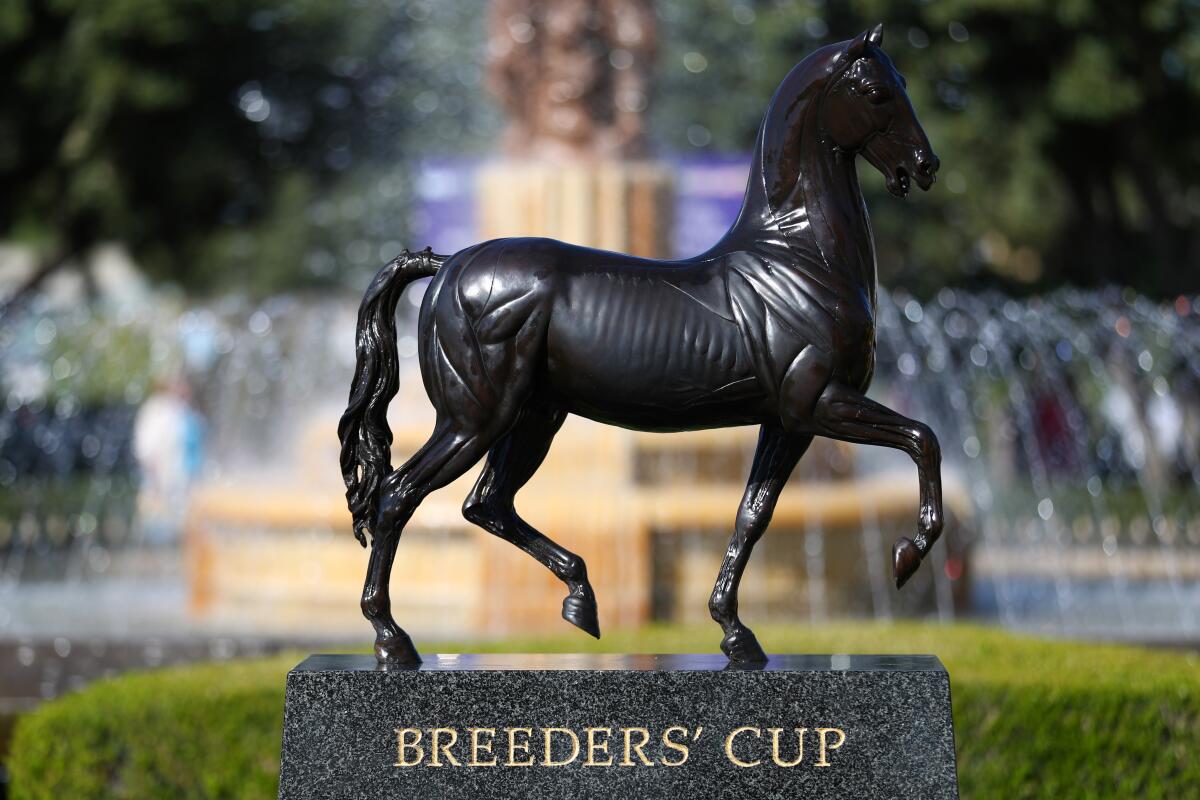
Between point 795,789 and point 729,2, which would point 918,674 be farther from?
point 729,2

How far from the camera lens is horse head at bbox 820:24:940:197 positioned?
13.6 feet

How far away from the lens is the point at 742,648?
13.8 feet

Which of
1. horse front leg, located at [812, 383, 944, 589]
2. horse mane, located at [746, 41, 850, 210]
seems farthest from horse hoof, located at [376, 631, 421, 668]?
horse mane, located at [746, 41, 850, 210]

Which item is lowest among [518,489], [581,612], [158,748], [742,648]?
[158,748]

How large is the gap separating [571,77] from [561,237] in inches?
56.4

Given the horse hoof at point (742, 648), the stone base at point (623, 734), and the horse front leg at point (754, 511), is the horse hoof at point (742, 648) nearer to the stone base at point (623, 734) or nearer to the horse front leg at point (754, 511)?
the horse front leg at point (754, 511)

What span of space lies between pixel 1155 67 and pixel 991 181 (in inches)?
102

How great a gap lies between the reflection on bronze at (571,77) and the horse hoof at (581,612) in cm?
775

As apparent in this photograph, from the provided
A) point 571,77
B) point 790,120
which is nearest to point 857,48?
point 790,120

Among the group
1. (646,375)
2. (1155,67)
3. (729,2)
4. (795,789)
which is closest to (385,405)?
(646,375)

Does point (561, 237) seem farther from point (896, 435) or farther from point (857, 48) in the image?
point (896, 435)

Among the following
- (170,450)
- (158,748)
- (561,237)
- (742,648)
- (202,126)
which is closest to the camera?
(742,648)

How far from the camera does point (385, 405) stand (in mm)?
4367

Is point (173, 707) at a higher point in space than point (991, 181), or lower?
lower
